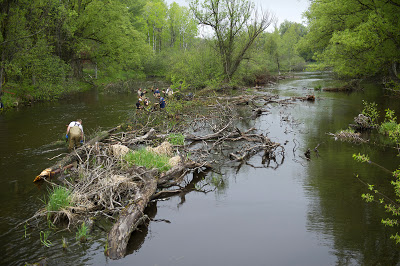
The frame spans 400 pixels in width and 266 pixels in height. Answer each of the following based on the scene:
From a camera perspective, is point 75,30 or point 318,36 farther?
point 75,30

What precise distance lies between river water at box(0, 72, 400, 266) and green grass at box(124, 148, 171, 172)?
4.33 ft

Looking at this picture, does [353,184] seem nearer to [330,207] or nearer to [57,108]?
[330,207]

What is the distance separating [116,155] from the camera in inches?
454

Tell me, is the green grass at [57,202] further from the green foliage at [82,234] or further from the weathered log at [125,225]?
the weathered log at [125,225]

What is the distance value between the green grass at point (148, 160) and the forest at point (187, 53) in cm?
1556

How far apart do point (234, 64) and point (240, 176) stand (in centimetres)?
2963

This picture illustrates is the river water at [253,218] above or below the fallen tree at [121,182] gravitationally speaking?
below

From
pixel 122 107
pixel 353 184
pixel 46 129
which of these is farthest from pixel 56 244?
pixel 122 107

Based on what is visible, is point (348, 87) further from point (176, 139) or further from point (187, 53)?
point (176, 139)

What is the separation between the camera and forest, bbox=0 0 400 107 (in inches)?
934

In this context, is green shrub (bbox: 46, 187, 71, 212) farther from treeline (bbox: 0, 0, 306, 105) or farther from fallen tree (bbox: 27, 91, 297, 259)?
treeline (bbox: 0, 0, 306, 105)

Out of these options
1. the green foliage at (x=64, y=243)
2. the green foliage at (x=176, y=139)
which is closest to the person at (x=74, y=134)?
the green foliage at (x=176, y=139)

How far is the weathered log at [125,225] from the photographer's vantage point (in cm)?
676

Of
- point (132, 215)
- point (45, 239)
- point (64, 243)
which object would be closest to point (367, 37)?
point (132, 215)
